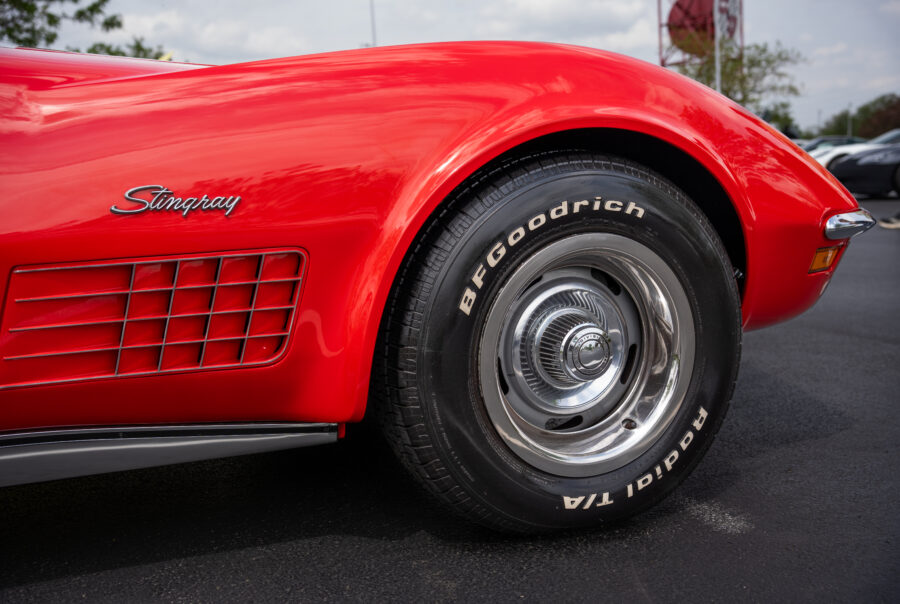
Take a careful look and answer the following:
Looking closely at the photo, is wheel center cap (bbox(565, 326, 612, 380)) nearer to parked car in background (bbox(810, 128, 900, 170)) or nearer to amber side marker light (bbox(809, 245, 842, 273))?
amber side marker light (bbox(809, 245, 842, 273))

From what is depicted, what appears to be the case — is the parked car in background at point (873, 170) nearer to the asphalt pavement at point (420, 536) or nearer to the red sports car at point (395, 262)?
the asphalt pavement at point (420, 536)

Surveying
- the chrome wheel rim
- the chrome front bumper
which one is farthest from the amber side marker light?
the chrome wheel rim

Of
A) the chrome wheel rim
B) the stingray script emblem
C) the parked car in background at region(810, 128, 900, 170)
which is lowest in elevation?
the chrome wheel rim

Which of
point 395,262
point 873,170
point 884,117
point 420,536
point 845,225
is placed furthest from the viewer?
point 884,117

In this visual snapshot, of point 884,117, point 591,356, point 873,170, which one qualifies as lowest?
point 591,356

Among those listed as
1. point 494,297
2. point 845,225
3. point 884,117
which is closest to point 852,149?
point 845,225

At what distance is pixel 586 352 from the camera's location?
179 centimetres

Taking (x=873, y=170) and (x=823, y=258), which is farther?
(x=873, y=170)

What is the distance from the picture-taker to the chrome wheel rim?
1699mm

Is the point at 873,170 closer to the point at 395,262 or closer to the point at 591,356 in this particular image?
the point at 591,356

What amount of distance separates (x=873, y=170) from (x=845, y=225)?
34.8 feet

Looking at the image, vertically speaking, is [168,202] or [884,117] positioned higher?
[884,117]

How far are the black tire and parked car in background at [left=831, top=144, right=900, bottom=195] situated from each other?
1087 cm

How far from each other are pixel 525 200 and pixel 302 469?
1093 millimetres
